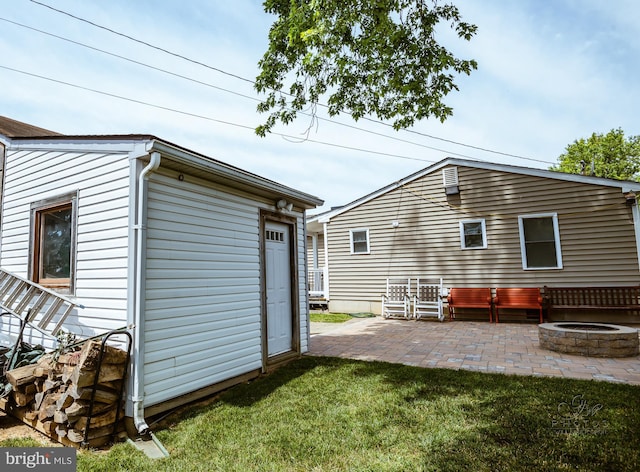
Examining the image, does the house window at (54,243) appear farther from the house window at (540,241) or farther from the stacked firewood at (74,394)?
the house window at (540,241)

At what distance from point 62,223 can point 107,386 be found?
8.06 feet

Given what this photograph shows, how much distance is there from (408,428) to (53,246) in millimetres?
4878

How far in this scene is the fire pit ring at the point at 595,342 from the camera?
16.7ft

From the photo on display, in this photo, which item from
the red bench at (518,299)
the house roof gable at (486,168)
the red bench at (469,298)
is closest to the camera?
the house roof gable at (486,168)

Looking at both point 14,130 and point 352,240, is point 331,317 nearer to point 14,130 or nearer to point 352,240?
point 352,240

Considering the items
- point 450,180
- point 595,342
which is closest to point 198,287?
point 595,342

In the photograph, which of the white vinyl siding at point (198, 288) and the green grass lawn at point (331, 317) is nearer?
the white vinyl siding at point (198, 288)

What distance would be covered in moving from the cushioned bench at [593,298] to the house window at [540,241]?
2.26 feet

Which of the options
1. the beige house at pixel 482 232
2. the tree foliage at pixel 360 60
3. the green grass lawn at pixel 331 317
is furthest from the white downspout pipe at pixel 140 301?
the beige house at pixel 482 232

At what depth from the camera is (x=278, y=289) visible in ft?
18.6

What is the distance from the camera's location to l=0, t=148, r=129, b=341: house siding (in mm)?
3504

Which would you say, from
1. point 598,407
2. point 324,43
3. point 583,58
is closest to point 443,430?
point 598,407

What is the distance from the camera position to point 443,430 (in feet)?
9.75

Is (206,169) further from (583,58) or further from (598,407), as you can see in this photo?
(583,58)
